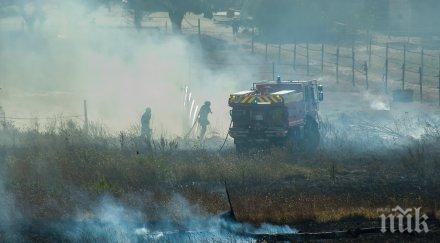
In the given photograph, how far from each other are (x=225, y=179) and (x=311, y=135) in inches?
256

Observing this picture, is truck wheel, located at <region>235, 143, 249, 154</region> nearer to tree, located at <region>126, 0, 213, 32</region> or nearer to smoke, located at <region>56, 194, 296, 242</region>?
smoke, located at <region>56, 194, 296, 242</region>

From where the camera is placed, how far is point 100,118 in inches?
1305

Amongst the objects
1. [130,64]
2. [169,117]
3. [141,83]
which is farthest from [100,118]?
[130,64]

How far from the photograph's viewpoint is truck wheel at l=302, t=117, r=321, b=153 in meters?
24.5

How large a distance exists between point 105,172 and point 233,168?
117 inches

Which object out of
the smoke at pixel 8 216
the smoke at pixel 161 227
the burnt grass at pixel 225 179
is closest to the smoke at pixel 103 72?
the burnt grass at pixel 225 179

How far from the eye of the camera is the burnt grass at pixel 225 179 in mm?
15344

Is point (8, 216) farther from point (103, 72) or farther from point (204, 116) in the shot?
point (103, 72)

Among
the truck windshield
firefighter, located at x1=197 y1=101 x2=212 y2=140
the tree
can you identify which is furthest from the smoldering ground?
the tree

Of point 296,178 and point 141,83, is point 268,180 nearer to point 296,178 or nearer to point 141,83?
point 296,178

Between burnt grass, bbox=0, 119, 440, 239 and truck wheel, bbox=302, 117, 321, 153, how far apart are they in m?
0.68

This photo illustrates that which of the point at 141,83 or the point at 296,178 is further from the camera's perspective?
the point at 141,83

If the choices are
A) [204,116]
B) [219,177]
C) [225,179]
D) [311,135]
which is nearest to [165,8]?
[204,116]

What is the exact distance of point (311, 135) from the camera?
24844 millimetres
